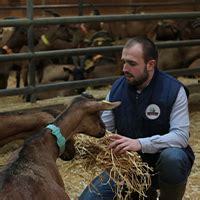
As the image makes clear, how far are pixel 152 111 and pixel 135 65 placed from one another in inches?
14.2

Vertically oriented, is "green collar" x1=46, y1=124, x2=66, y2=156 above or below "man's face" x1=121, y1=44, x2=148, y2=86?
below

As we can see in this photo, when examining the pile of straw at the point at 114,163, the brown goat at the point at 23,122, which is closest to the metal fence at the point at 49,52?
the brown goat at the point at 23,122

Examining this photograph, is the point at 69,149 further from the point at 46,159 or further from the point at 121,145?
the point at 46,159

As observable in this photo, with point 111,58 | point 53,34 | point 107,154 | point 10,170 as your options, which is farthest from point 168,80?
point 111,58

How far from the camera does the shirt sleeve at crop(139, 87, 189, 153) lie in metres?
3.71

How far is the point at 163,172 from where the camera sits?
372 centimetres

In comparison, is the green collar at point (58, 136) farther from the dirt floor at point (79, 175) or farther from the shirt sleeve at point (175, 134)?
the shirt sleeve at point (175, 134)

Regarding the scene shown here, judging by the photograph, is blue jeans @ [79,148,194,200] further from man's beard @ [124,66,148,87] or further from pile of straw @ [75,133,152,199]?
man's beard @ [124,66,148,87]

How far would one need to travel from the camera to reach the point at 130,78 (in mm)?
3850

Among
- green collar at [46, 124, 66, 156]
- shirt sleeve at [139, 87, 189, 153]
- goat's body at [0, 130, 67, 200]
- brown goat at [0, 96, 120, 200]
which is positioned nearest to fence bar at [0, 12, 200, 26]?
shirt sleeve at [139, 87, 189, 153]

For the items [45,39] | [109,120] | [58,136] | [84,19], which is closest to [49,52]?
[84,19]

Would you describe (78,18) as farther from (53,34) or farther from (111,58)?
(111,58)

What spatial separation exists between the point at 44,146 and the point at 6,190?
584mm

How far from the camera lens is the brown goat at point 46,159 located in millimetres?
2605
